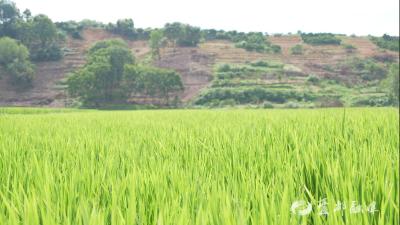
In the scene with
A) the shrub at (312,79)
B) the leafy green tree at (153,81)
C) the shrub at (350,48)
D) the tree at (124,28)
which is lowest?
the shrub at (312,79)

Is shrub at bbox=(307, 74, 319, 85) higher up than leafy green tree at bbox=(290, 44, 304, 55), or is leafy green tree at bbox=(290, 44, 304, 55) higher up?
leafy green tree at bbox=(290, 44, 304, 55)

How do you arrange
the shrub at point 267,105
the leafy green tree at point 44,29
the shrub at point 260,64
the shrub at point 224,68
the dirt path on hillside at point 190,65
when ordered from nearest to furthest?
the shrub at point 267,105
the dirt path on hillside at point 190,65
the shrub at point 224,68
the shrub at point 260,64
the leafy green tree at point 44,29

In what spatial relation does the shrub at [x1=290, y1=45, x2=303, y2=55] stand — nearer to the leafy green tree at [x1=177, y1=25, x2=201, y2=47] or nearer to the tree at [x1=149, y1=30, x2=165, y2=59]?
the leafy green tree at [x1=177, y1=25, x2=201, y2=47]

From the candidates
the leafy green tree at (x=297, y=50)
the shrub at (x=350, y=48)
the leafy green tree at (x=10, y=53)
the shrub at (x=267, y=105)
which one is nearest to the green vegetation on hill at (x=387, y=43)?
the shrub at (x=350, y=48)

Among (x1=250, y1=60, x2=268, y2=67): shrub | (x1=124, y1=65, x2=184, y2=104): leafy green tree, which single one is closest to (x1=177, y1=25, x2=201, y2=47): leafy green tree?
(x1=250, y1=60, x2=268, y2=67): shrub

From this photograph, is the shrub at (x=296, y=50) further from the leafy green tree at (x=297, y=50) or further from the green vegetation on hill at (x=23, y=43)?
the green vegetation on hill at (x=23, y=43)

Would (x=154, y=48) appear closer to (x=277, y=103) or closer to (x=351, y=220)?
(x=277, y=103)

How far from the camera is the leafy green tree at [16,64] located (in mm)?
78438

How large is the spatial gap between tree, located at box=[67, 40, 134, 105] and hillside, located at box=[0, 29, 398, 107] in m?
5.35

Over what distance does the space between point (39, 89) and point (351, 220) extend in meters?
85.4

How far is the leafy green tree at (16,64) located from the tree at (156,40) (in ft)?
85.9

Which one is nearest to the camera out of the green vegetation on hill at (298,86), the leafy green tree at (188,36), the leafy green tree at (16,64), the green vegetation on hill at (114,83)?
the green vegetation on hill at (298,86)

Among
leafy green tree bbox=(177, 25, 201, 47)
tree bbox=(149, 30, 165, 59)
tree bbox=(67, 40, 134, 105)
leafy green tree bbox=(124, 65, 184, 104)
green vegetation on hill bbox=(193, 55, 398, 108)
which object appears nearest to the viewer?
green vegetation on hill bbox=(193, 55, 398, 108)

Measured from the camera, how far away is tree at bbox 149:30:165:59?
94.8 m
